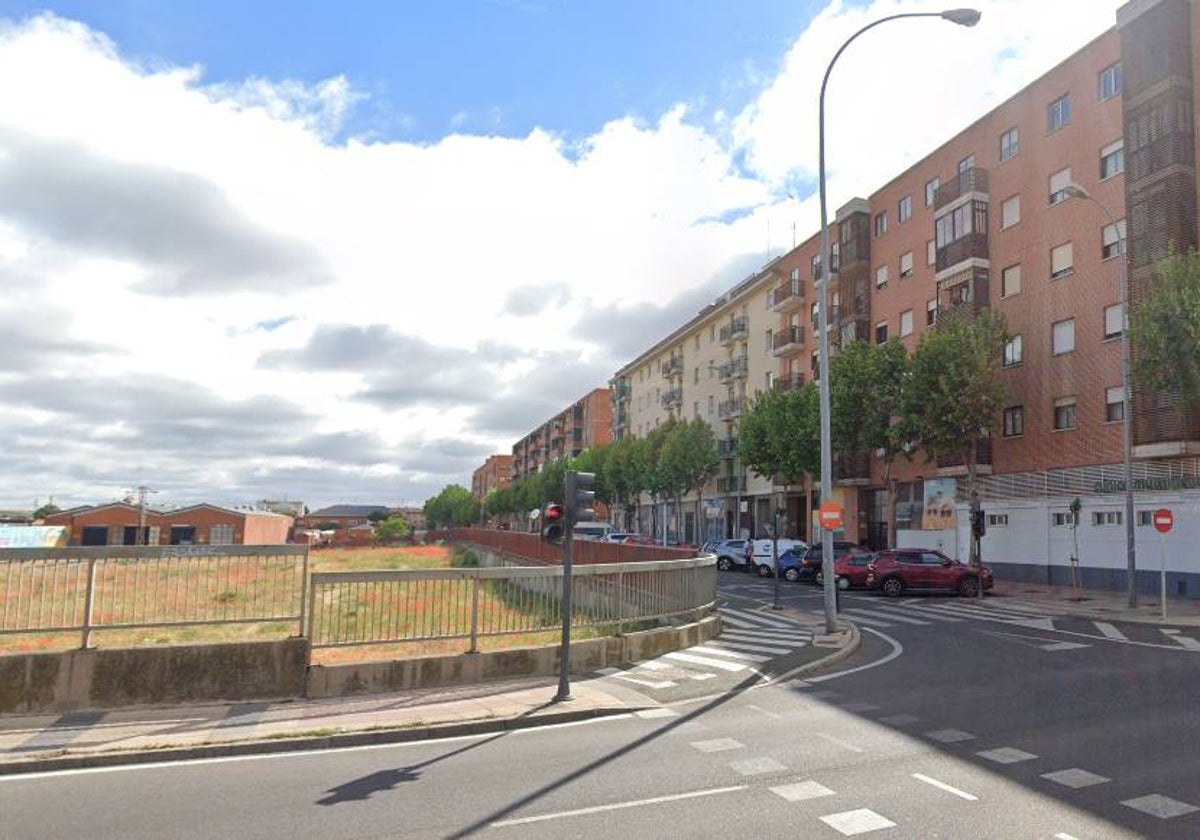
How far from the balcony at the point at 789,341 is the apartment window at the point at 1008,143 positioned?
60.1 ft

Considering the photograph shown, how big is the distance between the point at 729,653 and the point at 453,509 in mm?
154185

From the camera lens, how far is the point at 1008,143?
118 feet

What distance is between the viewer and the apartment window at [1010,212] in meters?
34.9

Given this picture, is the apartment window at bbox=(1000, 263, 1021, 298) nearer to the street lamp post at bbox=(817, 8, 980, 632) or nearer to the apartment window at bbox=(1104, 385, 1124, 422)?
the apartment window at bbox=(1104, 385, 1124, 422)

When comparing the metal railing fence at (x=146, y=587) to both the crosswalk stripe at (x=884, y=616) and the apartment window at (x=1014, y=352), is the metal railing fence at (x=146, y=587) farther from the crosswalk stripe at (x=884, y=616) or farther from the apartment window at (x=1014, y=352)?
the apartment window at (x=1014, y=352)

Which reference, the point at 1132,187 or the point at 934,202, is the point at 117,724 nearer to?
the point at 1132,187

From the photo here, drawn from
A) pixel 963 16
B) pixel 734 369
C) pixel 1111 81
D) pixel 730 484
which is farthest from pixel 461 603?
pixel 734 369

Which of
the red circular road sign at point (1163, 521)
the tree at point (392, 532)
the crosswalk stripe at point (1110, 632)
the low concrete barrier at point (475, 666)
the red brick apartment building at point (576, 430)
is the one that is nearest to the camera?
the low concrete barrier at point (475, 666)

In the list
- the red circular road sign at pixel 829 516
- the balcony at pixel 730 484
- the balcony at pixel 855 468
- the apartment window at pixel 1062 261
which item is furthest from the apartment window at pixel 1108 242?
the balcony at pixel 730 484

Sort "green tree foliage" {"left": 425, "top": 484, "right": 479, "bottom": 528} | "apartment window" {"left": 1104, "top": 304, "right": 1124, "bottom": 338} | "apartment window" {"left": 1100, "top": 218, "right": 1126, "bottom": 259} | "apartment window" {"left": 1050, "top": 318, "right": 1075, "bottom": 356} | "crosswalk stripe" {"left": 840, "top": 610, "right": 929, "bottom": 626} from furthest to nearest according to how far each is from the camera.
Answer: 1. "green tree foliage" {"left": 425, "top": 484, "right": 479, "bottom": 528}
2. "apartment window" {"left": 1050, "top": 318, "right": 1075, "bottom": 356}
3. "apartment window" {"left": 1100, "top": 218, "right": 1126, "bottom": 259}
4. "apartment window" {"left": 1104, "top": 304, "right": 1124, "bottom": 338}
5. "crosswalk stripe" {"left": 840, "top": 610, "right": 929, "bottom": 626}

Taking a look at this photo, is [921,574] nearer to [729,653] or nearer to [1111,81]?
[729,653]

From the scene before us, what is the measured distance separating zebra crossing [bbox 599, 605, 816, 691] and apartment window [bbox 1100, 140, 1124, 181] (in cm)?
2193

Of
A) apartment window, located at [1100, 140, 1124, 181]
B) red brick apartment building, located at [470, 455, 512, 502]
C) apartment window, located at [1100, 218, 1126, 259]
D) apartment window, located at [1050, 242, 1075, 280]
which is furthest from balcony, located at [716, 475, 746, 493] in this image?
red brick apartment building, located at [470, 455, 512, 502]

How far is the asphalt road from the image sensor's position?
5.74 meters
